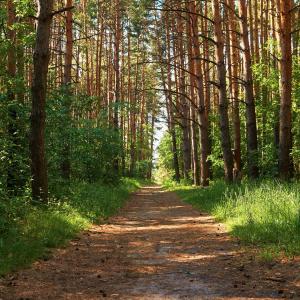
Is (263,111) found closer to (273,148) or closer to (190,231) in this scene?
(273,148)

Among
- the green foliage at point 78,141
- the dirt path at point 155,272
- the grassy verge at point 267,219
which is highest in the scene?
the green foliage at point 78,141

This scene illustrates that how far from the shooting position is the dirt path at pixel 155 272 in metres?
4.87

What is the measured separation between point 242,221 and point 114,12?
86.0 ft

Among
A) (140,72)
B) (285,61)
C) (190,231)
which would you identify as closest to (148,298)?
(190,231)

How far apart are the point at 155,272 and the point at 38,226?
3.18 m

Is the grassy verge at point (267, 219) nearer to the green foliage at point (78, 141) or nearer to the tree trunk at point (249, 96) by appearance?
the tree trunk at point (249, 96)

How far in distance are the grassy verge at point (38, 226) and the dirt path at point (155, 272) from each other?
0.87ft

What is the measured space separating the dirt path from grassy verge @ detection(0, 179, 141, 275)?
265mm

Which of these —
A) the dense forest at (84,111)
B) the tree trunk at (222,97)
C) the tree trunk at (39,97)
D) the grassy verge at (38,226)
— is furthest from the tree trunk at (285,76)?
the tree trunk at (39,97)

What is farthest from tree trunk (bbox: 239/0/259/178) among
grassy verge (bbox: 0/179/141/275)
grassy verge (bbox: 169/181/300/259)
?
grassy verge (bbox: 0/179/141/275)

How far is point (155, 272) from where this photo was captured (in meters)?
5.89

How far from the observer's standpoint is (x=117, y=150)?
22891mm

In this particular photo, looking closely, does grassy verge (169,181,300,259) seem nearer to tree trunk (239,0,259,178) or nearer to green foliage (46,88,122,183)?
tree trunk (239,0,259,178)

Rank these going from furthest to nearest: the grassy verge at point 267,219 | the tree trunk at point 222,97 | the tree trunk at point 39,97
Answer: the tree trunk at point 222,97, the tree trunk at point 39,97, the grassy verge at point 267,219
